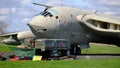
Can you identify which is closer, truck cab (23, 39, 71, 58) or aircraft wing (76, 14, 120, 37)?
truck cab (23, 39, 71, 58)

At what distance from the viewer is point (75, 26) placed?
30391mm

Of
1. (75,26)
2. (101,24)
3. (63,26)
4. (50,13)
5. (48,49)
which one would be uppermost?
(50,13)

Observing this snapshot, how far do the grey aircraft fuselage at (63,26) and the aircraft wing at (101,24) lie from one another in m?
0.29

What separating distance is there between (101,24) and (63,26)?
4776 mm

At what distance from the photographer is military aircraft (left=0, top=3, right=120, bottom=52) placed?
29.0 meters

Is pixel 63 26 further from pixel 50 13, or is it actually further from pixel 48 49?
pixel 48 49

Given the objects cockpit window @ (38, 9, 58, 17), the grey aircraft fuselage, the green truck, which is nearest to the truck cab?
the green truck

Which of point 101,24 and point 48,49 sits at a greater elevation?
point 101,24

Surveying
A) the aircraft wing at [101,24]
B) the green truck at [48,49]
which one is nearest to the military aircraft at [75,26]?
the aircraft wing at [101,24]

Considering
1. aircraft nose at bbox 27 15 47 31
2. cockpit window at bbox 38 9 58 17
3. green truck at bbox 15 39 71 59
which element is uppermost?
cockpit window at bbox 38 9 58 17

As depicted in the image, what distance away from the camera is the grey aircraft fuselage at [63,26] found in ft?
95.0

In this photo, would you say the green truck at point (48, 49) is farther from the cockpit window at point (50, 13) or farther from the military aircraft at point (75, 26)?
the cockpit window at point (50, 13)

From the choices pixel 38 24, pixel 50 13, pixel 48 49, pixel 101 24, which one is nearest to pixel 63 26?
pixel 50 13

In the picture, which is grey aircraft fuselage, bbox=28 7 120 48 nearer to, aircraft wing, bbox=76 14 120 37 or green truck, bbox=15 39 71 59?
aircraft wing, bbox=76 14 120 37
